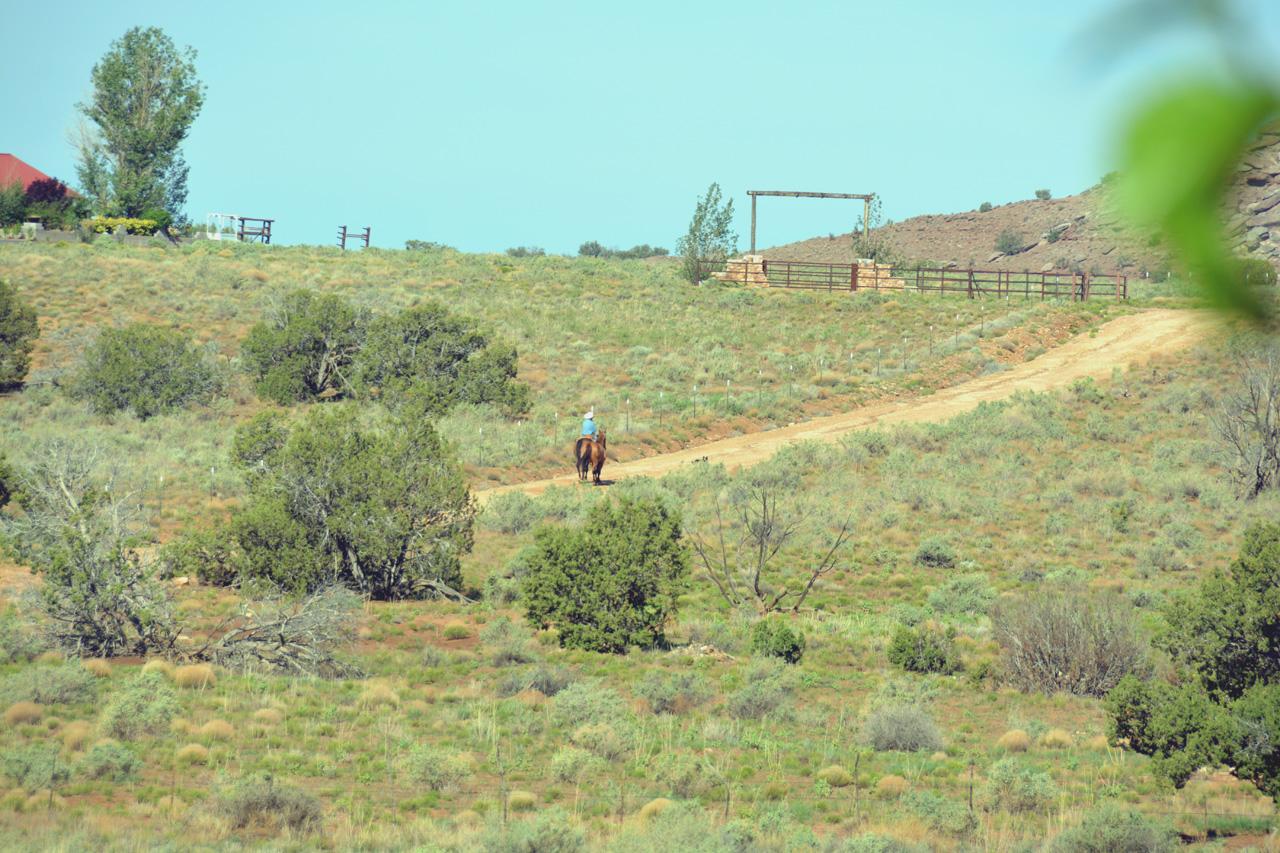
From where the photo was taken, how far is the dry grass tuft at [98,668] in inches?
534

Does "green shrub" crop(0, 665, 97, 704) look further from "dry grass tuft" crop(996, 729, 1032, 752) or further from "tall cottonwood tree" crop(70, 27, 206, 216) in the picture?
"tall cottonwood tree" crop(70, 27, 206, 216)

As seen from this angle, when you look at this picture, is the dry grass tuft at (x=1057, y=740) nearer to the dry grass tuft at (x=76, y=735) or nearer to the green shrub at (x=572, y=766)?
the green shrub at (x=572, y=766)

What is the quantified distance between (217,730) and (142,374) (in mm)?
26972

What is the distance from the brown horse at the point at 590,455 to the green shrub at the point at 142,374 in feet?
49.2

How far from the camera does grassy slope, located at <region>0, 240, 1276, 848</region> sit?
1102 cm

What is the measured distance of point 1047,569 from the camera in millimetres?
22781

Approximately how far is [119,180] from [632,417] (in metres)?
42.6

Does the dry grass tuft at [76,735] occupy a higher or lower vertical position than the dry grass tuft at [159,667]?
lower

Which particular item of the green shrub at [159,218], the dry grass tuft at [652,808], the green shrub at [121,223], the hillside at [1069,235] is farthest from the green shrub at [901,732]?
the green shrub at [159,218]

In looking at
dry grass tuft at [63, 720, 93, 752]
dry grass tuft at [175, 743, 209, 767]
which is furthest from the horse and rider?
dry grass tuft at [63, 720, 93, 752]

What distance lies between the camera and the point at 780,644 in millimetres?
16562

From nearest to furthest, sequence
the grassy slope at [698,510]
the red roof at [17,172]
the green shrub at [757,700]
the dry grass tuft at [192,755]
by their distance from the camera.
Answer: the dry grass tuft at [192,755] → the grassy slope at [698,510] → the green shrub at [757,700] → the red roof at [17,172]

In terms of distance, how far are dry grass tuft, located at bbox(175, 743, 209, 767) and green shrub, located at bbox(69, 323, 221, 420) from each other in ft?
85.8

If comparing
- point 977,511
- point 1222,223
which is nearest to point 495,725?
point 1222,223
